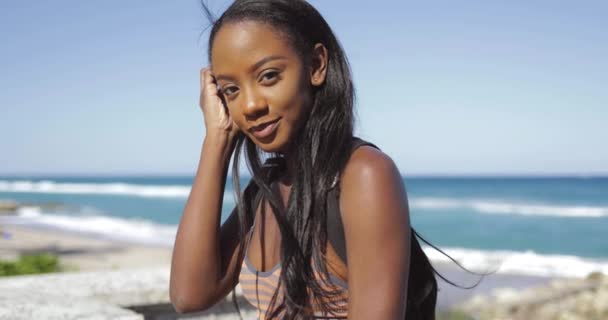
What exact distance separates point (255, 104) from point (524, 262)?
1580 cm

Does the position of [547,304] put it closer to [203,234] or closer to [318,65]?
[203,234]

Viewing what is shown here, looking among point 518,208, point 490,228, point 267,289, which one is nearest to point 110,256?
point 267,289

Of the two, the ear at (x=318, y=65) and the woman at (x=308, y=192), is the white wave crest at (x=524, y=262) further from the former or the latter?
the ear at (x=318, y=65)

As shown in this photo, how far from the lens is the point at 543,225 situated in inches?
1130

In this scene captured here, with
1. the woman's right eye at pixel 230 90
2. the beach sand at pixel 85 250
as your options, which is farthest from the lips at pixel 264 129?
the beach sand at pixel 85 250

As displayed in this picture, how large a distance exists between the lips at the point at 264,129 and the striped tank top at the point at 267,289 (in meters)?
0.34

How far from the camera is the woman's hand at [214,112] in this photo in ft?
6.46

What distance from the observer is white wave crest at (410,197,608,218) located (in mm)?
35344

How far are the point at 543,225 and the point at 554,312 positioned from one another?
868 inches

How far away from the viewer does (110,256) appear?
49.5 ft

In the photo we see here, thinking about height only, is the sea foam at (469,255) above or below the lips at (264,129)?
below

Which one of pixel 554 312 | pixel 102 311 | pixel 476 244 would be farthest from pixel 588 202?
pixel 102 311

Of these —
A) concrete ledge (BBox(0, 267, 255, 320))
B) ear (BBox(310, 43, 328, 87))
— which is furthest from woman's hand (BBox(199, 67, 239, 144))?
concrete ledge (BBox(0, 267, 255, 320))

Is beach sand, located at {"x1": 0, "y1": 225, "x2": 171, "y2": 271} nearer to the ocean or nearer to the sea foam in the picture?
the sea foam
